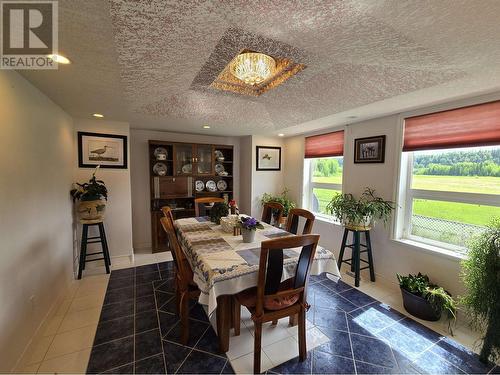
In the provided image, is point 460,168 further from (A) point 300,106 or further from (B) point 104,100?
(B) point 104,100

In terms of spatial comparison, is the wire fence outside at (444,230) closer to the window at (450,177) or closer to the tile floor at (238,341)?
the window at (450,177)

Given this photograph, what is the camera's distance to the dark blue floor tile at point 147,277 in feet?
9.36

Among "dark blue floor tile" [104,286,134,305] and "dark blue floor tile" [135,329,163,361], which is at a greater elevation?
"dark blue floor tile" [135,329,163,361]

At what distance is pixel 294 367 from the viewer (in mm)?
1615

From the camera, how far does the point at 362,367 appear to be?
1.62 metres

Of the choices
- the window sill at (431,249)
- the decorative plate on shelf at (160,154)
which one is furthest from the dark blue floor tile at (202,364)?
the decorative plate on shelf at (160,154)

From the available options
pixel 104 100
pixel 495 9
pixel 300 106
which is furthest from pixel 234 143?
pixel 495 9

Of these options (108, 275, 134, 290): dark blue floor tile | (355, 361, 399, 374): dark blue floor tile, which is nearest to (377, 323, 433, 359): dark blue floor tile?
(355, 361, 399, 374): dark blue floor tile

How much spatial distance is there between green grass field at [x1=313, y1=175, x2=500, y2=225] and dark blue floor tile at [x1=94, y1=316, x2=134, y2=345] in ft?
11.0

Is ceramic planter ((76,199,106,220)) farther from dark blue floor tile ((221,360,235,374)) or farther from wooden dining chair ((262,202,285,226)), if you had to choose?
dark blue floor tile ((221,360,235,374))

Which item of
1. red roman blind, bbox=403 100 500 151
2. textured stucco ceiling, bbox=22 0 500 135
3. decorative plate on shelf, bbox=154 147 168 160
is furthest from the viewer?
decorative plate on shelf, bbox=154 147 168 160

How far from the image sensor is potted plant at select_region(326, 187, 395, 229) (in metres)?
2.70

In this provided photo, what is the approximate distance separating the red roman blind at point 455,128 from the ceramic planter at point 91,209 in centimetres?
393

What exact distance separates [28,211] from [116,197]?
154cm
